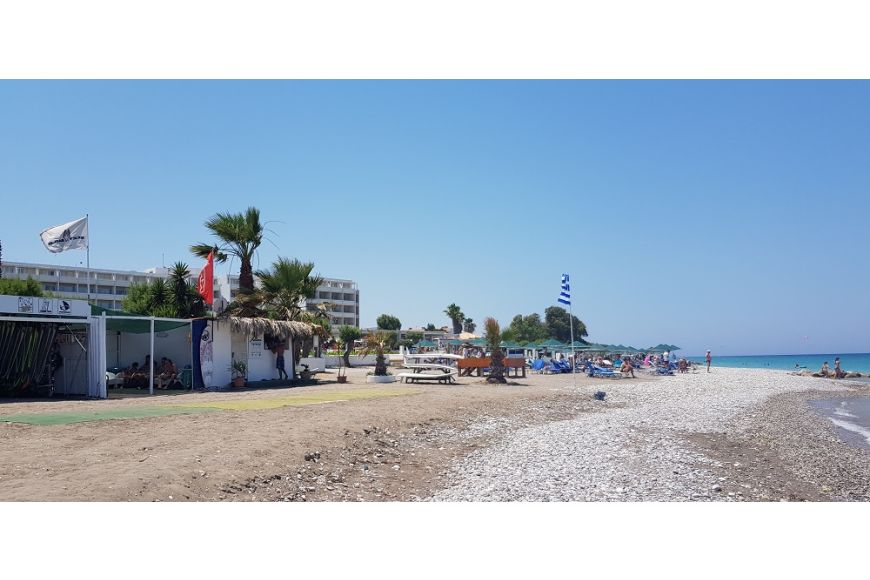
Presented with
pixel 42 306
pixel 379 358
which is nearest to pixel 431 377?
pixel 379 358

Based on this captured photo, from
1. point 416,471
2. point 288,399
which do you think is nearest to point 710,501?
point 416,471

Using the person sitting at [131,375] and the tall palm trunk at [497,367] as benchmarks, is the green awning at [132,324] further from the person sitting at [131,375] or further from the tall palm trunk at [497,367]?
the tall palm trunk at [497,367]

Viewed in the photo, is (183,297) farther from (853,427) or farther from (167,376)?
(853,427)

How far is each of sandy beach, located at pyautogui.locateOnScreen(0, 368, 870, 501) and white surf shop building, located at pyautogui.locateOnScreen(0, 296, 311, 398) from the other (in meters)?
2.75

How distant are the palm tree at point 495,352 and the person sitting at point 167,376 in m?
10.9

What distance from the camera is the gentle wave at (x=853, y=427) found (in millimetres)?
17553

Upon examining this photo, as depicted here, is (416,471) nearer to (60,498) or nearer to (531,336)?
(60,498)

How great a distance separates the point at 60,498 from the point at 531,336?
86.5m

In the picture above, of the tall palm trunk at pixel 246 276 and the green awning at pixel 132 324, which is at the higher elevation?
the tall palm trunk at pixel 246 276

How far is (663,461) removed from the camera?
11312 mm

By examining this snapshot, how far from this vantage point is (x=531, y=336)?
3578 inches

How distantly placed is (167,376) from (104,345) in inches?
121

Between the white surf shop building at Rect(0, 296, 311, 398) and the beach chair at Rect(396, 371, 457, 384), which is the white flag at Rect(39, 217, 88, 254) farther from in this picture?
the beach chair at Rect(396, 371, 457, 384)

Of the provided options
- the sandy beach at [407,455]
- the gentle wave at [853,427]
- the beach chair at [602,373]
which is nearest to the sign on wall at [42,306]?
the sandy beach at [407,455]
